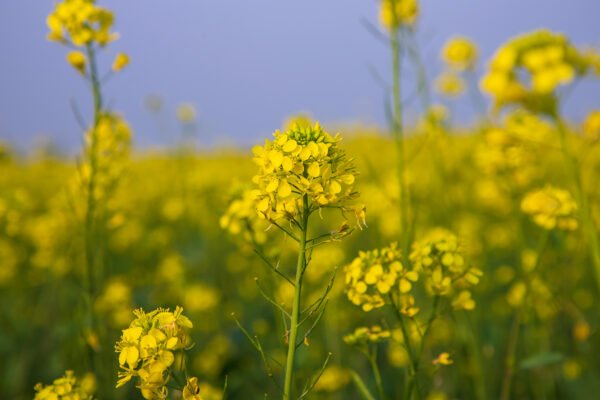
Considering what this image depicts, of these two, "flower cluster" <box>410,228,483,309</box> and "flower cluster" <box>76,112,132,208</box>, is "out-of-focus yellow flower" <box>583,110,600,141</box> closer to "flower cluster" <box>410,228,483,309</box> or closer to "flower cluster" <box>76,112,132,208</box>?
"flower cluster" <box>410,228,483,309</box>

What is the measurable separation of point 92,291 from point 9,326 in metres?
1.97

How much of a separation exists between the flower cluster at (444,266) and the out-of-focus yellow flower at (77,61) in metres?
1.57

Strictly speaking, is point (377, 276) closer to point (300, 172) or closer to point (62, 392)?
point (300, 172)

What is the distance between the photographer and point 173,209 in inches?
209

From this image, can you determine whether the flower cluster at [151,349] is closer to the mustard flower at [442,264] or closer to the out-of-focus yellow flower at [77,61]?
the mustard flower at [442,264]

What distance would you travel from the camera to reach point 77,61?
7.39 feet

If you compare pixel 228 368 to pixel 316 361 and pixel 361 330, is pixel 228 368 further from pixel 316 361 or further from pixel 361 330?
pixel 361 330

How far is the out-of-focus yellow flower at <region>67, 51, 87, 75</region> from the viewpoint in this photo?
224 centimetres

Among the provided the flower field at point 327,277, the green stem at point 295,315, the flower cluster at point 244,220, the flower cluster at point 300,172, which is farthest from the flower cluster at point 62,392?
the flower cluster at point 244,220

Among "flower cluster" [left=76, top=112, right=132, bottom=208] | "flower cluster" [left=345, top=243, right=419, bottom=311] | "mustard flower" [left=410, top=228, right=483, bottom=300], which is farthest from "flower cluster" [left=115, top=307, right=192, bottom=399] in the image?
"flower cluster" [left=76, top=112, right=132, bottom=208]

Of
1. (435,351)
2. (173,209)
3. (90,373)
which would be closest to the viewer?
(90,373)

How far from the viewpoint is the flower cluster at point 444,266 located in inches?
58.1

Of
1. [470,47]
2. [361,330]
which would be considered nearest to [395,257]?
[361,330]

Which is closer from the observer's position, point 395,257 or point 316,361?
point 395,257
